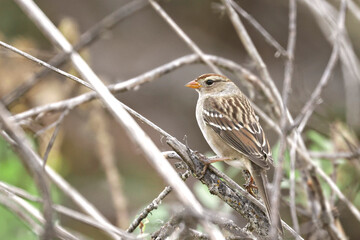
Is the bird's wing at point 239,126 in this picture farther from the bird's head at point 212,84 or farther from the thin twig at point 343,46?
the thin twig at point 343,46

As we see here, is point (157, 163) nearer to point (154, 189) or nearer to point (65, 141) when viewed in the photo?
point (154, 189)

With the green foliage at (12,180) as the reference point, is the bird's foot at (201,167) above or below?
below

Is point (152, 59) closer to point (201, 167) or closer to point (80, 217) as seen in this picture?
point (201, 167)

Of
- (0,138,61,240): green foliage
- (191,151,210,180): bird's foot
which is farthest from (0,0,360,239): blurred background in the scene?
(191,151,210,180): bird's foot

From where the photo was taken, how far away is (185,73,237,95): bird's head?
178 inches

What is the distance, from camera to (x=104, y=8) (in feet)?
26.0

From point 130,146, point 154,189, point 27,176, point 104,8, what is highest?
point 104,8

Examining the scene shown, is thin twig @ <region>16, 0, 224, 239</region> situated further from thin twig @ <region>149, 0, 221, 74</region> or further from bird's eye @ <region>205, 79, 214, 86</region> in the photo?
bird's eye @ <region>205, 79, 214, 86</region>

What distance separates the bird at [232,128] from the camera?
3500mm

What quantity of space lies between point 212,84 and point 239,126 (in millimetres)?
711

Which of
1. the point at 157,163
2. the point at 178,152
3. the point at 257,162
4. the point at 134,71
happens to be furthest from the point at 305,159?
the point at 134,71

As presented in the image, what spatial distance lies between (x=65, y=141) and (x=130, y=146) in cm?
90

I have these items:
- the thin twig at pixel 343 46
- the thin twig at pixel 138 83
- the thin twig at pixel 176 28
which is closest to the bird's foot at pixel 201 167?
the thin twig at pixel 138 83

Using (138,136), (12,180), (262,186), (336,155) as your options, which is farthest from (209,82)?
(138,136)
